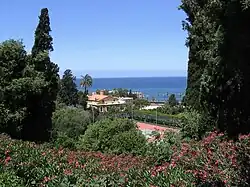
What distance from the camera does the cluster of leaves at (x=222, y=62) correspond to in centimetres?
787

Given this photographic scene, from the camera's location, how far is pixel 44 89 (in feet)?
83.3

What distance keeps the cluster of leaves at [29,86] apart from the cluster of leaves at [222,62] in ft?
31.8

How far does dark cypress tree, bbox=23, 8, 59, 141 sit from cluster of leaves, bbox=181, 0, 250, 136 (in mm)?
9666

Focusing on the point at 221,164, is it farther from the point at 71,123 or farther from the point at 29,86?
the point at 71,123

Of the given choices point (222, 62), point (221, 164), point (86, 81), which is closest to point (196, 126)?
point (222, 62)

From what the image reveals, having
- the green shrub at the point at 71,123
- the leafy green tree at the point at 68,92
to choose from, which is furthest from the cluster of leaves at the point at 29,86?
the leafy green tree at the point at 68,92

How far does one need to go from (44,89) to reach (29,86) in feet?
4.38

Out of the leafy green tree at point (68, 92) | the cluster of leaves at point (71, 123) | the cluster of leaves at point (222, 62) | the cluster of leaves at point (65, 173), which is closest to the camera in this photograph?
the cluster of leaves at point (65, 173)

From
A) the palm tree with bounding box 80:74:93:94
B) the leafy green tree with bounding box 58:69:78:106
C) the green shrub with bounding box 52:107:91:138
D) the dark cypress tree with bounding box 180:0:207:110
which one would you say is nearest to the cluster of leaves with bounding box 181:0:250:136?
the dark cypress tree with bounding box 180:0:207:110

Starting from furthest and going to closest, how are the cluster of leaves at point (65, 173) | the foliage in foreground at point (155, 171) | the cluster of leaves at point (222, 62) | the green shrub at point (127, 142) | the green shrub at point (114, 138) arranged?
the green shrub at point (114, 138) → the green shrub at point (127, 142) → the cluster of leaves at point (222, 62) → the cluster of leaves at point (65, 173) → the foliage in foreground at point (155, 171)

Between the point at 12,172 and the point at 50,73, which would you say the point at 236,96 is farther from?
the point at 50,73

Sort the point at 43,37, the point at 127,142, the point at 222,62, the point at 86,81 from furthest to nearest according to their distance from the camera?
1. the point at 86,81
2. the point at 43,37
3. the point at 127,142
4. the point at 222,62

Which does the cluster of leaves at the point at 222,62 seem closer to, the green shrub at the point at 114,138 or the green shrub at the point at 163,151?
the green shrub at the point at 163,151

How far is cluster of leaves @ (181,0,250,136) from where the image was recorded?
7.87 m
